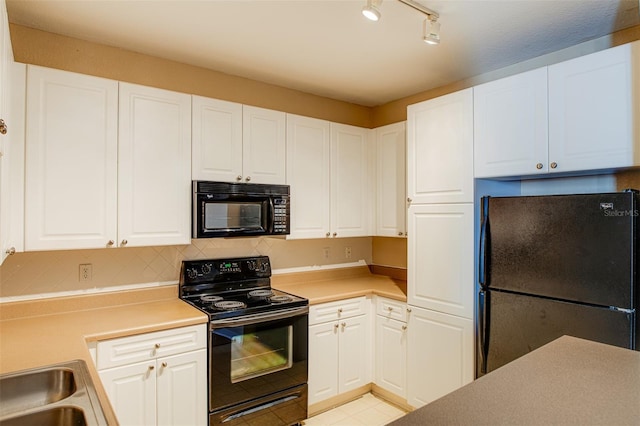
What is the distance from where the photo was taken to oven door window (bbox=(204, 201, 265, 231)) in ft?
8.18

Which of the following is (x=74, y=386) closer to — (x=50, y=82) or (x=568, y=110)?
(x=50, y=82)

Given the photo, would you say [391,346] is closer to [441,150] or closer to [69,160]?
[441,150]

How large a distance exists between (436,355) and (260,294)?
1309 millimetres

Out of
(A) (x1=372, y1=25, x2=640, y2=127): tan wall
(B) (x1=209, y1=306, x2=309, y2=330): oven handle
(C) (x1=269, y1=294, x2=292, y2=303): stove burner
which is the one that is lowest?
(B) (x1=209, y1=306, x2=309, y2=330): oven handle

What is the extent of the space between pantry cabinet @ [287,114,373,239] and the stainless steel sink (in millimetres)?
1752


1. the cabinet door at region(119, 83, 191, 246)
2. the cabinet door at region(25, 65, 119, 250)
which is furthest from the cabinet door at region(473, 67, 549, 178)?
the cabinet door at region(25, 65, 119, 250)

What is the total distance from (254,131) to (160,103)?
657 millimetres

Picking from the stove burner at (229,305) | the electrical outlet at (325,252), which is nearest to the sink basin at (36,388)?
the stove burner at (229,305)

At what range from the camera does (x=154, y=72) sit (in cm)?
261

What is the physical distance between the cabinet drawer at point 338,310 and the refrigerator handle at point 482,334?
37.5 inches

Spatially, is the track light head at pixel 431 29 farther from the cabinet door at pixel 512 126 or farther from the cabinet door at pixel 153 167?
the cabinet door at pixel 153 167

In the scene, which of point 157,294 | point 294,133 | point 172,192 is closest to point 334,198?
point 294,133

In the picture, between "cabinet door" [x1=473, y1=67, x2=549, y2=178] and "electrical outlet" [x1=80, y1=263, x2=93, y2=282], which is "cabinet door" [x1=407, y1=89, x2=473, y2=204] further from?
"electrical outlet" [x1=80, y1=263, x2=93, y2=282]

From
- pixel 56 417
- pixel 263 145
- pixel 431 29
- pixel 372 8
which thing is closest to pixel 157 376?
pixel 56 417
